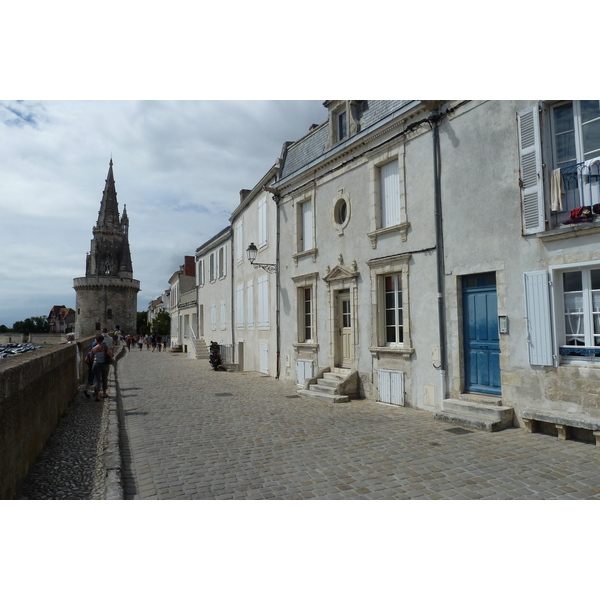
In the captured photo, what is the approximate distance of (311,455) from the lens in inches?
215

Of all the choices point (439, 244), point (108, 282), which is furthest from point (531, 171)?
point (108, 282)

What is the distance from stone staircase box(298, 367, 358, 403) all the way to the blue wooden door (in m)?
2.70

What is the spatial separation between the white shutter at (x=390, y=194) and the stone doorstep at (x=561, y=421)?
168 inches

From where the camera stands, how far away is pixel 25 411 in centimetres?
489

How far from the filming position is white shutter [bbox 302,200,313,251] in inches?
463

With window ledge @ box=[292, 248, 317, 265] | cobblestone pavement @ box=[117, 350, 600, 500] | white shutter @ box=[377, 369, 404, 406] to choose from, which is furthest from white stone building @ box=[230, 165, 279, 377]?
cobblestone pavement @ box=[117, 350, 600, 500]

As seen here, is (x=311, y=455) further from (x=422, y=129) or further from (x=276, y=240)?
(x=276, y=240)

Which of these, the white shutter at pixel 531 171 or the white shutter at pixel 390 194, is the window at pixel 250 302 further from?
the white shutter at pixel 531 171

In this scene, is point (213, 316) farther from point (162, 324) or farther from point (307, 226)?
point (162, 324)

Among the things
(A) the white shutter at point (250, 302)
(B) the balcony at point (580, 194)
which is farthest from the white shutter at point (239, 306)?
(B) the balcony at point (580, 194)

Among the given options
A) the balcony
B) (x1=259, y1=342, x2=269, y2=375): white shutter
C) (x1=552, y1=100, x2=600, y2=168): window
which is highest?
(x1=552, y1=100, x2=600, y2=168): window

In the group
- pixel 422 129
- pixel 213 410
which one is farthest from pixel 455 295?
pixel 213 410

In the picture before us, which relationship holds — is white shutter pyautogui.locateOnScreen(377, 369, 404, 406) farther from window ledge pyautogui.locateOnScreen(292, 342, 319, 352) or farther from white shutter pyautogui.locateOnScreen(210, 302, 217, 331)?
white shutter pyautogui.locateOnScreen(210, 302, 217, 331)

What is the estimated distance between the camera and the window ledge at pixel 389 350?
8410 mm
